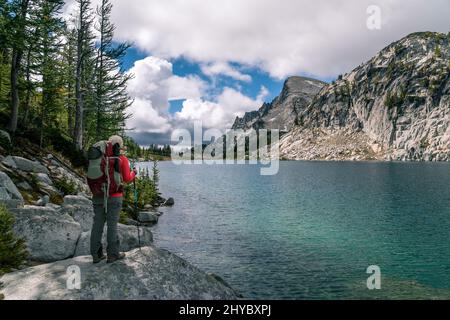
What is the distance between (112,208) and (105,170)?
1.08 meters

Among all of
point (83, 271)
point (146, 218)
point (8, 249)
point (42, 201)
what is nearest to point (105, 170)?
point (83, 271)

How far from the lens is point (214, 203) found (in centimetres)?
4944

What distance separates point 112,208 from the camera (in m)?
9.33

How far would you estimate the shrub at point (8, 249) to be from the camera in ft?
33.2

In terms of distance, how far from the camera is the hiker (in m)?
9.16

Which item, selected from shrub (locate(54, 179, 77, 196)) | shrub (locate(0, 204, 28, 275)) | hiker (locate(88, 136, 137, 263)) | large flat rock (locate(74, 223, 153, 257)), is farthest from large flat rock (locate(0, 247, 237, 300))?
shrub (locate(54, 179, 77, 196))

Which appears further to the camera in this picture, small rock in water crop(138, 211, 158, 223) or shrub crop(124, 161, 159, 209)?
shrub crop(124, 161, 159, 209)

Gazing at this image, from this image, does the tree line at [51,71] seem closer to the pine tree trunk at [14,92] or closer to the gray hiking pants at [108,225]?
the pine tree trunk at [14,92]

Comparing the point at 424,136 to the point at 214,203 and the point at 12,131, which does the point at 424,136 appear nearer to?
the point at 214,203

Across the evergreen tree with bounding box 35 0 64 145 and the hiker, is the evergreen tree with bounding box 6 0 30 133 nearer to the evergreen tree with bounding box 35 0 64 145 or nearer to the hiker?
the evergreen tree with bounding box 35 0 64 145

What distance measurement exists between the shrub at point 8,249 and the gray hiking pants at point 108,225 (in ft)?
9.49

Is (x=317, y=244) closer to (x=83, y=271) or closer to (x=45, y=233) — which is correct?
(x=45, y=233)

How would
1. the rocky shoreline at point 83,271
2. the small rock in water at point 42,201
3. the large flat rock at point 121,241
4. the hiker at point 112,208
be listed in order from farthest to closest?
the small rock in water at point 42,201 < the large flat rock at point 121,241 < the hiker at point 112,208 < the rocky shoreline at point 83,271

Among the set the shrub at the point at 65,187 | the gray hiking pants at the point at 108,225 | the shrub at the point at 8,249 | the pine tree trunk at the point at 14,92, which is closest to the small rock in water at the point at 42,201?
the shrub at the point at 65,187
